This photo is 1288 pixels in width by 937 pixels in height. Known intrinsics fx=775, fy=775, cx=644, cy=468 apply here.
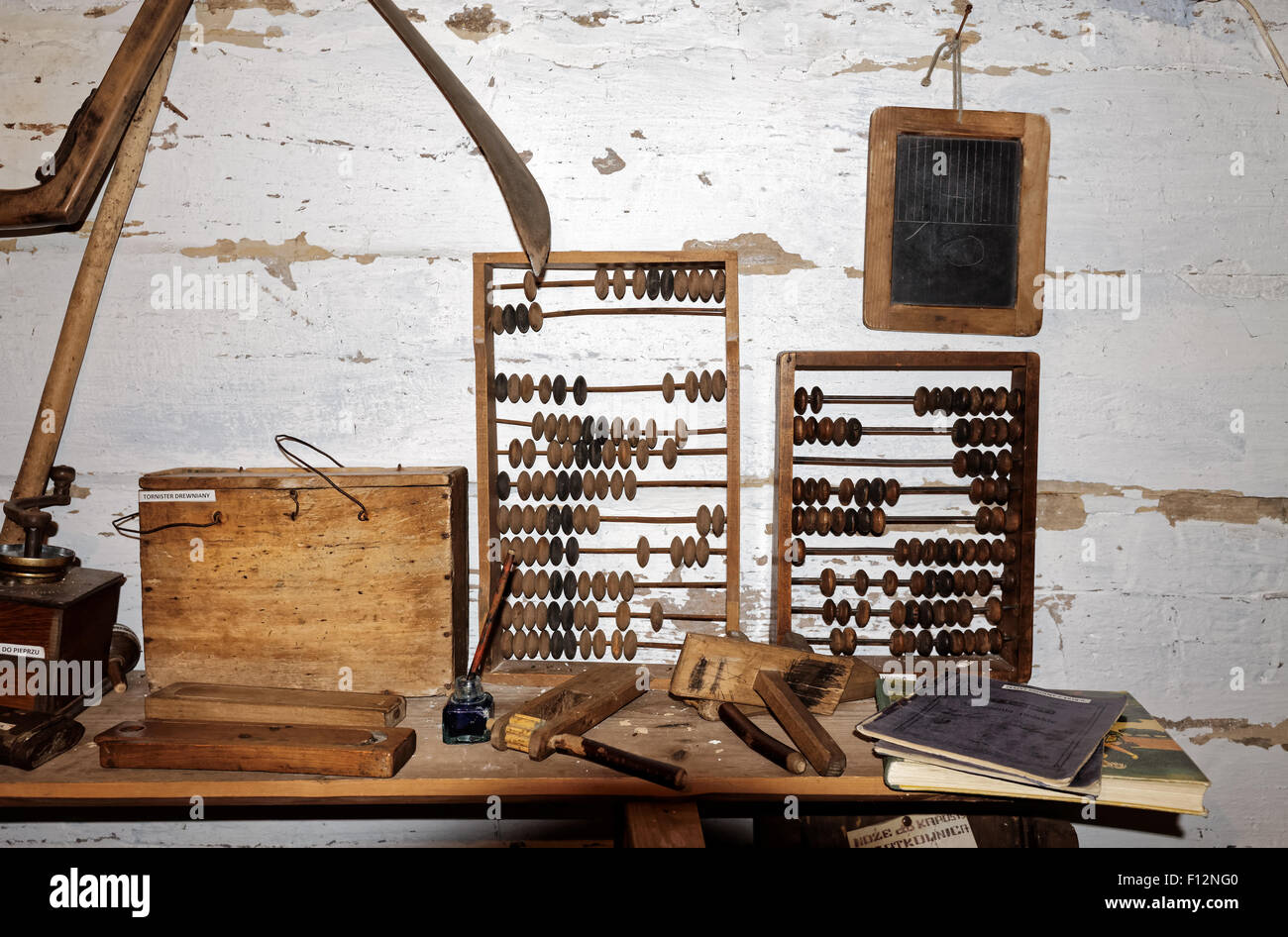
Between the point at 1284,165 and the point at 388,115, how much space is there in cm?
241

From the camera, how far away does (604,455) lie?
2047 millimetres

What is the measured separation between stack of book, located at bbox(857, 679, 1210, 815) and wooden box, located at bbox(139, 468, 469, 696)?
1.07 m

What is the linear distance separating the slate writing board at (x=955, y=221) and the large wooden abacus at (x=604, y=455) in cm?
49

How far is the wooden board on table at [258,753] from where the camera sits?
5.06 feet

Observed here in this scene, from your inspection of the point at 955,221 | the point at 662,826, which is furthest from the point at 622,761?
the point at 955,221


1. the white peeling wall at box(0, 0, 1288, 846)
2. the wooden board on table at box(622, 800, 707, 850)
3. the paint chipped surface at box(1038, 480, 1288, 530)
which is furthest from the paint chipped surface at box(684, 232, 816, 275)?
the wooden board on table at box(622, 800, 707, 850)

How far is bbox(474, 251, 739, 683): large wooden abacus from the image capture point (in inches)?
79.5

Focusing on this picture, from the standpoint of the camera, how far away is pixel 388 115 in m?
2.06

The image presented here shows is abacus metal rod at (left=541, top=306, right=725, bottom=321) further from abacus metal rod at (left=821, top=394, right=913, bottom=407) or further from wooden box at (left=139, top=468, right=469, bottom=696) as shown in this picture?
wooden box at (left=139, top=468, right=469, bottom=696)

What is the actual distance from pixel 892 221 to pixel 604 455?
98cm

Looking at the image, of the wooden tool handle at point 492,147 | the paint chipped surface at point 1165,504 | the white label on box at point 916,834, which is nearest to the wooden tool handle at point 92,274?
the wooden tool handle at point 492,147

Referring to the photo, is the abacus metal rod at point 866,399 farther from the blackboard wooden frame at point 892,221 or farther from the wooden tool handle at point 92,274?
the wooden tool handle at point 92,274

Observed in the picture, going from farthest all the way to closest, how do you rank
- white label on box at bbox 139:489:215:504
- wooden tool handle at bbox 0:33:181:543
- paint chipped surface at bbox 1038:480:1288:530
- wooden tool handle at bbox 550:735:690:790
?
1. paint chipped surface at bbox 1038:480:1288:530
2. wooden tool handle at bbox 0:33:181:543
3. white label on box at bbox 139:489:215:504
4. wooden tool handle at bbox 550:735:690:790
